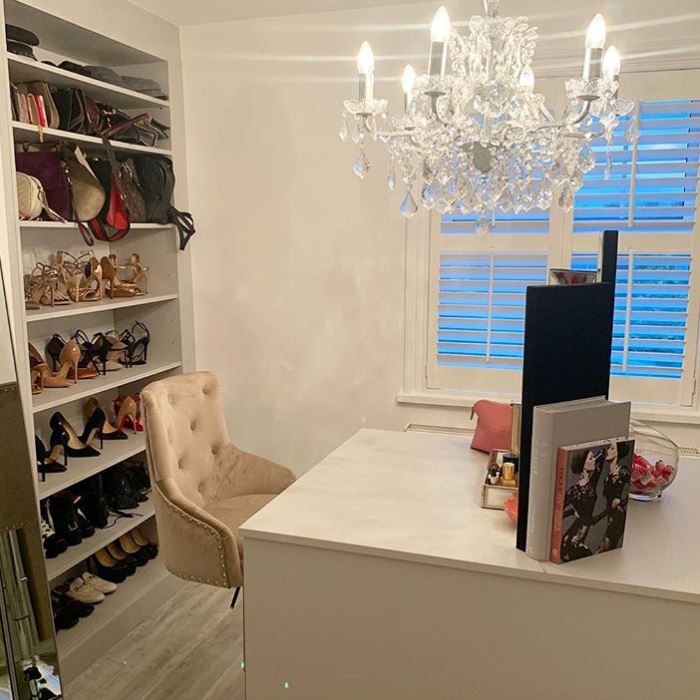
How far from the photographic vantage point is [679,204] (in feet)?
9.09

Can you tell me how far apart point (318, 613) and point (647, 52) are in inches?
95.2

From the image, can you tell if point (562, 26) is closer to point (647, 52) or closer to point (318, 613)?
point (647, 52)

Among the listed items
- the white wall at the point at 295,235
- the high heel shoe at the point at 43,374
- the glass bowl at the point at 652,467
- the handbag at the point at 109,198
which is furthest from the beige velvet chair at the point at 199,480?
the glass bowl at the point at 652,467

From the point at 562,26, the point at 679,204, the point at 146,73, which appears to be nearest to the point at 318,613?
the point at 679,204

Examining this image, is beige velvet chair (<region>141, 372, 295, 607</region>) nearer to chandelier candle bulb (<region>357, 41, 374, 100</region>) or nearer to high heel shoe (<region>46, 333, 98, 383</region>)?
high heel shoe (<region>46, 333, 98, 383</region>)

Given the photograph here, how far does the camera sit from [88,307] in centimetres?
278

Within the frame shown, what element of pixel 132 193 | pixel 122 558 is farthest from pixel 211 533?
pixel 132 193

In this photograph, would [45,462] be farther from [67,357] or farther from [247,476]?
[247,476]

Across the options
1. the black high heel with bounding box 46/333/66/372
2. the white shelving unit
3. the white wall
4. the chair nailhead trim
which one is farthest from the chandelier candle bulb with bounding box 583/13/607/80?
the black high heel with bounding box 46/333/66/372

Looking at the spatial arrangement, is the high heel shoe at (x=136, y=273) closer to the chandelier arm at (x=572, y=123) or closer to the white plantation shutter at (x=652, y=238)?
the white plantation shutter at (x=652, y=238)

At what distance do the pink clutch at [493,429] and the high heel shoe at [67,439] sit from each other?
167 centimetres

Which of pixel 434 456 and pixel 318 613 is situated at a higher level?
pixel 434 456

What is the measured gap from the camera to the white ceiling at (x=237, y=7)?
293 centimetres

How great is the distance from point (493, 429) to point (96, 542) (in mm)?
1714
